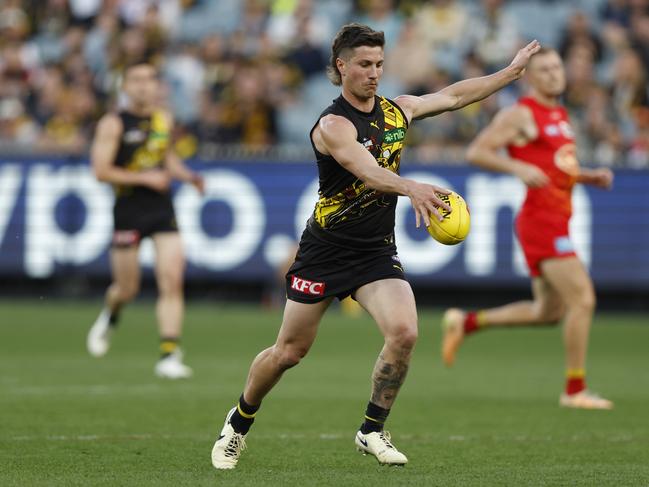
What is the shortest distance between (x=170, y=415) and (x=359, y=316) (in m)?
10.6

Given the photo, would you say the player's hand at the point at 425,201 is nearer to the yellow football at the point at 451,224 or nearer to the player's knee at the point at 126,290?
the yellow football at the point at 451,224

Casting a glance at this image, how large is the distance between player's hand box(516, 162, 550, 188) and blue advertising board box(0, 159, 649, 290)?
26.2ft

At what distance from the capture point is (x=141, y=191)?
1279 centimetres

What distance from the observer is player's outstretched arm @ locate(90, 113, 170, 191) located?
12586 millimetres

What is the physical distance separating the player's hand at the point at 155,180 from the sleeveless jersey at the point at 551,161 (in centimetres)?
354

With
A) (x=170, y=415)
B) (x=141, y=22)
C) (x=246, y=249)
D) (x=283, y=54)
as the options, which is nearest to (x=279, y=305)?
(x=246, y=249)

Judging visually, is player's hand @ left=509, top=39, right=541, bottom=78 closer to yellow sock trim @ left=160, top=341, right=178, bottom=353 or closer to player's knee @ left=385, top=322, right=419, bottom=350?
player's knee @ left=385, top=322, right=419, bottom=350

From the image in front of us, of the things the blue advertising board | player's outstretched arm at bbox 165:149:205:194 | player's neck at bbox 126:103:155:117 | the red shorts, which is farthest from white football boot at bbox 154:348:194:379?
the blue advertising board

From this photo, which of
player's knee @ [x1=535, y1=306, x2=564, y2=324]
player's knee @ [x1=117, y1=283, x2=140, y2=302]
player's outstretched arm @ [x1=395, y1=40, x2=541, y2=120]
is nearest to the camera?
player's outstretched arm @ [x1=395, y1=40, x2=541, y2=120]

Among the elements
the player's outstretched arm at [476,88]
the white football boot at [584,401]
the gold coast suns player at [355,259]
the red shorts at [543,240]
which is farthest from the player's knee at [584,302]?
the gold coast suns player at [355,259]

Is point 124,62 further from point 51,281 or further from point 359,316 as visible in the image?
point 359,316

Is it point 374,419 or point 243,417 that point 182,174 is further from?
point 374,419

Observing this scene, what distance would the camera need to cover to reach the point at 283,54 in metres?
21.8

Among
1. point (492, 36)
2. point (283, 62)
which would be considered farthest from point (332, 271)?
point (283, 62)
